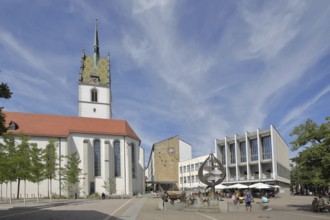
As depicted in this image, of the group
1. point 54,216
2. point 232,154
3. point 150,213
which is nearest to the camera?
point 54,216

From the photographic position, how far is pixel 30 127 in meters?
62.0

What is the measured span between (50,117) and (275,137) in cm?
4223

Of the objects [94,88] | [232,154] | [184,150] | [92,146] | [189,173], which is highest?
[94,88]

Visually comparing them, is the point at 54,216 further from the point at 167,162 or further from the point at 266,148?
the point at 167,162

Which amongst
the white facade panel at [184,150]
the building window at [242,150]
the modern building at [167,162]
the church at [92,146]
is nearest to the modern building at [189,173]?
the modern building at [167,162]

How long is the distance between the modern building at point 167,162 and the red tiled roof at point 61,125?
27.3 meters

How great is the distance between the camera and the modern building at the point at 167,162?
315 ft

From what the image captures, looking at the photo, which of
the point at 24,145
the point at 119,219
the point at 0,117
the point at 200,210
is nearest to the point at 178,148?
the point at 24,145

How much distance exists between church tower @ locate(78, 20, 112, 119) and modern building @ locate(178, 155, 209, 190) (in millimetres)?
25471

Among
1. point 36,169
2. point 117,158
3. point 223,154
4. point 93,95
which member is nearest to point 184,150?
point 223,154

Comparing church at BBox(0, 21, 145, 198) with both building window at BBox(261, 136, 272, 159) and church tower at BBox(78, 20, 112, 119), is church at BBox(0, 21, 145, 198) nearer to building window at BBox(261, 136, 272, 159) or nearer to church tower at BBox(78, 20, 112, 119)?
church tower at BBox(78, 20, 112, 119)

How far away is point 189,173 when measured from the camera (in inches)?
3748

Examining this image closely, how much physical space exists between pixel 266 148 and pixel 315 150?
4868 cm

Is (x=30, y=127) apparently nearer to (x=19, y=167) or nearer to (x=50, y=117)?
(x=50, y=117)
